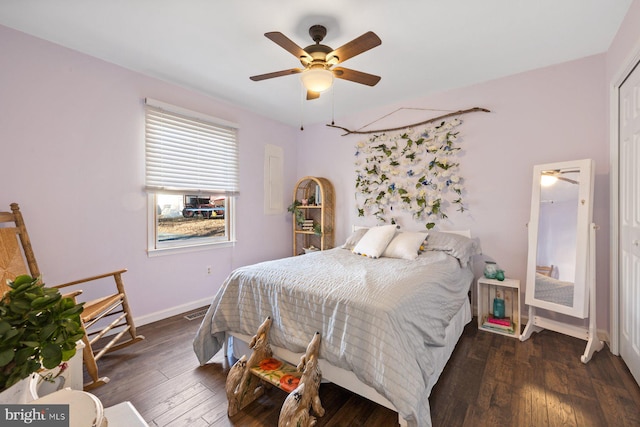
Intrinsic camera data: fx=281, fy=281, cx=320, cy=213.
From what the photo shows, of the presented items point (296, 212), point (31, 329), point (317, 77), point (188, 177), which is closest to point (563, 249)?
point (317, 77)

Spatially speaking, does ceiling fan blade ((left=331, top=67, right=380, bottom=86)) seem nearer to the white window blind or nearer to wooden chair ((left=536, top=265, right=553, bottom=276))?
the white window blind

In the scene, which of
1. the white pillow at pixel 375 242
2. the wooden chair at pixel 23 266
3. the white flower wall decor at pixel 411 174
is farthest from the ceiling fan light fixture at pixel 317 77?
the wooden chair at pixel 23 266

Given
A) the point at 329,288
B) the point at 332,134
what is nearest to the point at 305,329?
the point at 329,288

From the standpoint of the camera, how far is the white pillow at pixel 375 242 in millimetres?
2762

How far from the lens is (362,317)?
4.83ft

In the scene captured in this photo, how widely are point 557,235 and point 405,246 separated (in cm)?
124

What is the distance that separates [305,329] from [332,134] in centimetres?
308

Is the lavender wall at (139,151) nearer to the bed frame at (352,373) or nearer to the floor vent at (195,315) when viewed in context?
the floor vent at (195,315)

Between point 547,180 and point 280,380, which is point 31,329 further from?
point 547,180

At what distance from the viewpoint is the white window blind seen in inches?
112

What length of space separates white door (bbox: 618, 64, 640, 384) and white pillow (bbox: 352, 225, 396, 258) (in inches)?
66.5

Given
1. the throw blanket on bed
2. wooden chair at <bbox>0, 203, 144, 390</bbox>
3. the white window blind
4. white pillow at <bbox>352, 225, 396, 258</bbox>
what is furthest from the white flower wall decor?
wooden chair at <bbox>0, 203, 144, 390</bbox>

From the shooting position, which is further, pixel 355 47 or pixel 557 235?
pixel 557 235

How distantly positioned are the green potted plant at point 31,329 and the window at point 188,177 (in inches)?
102
